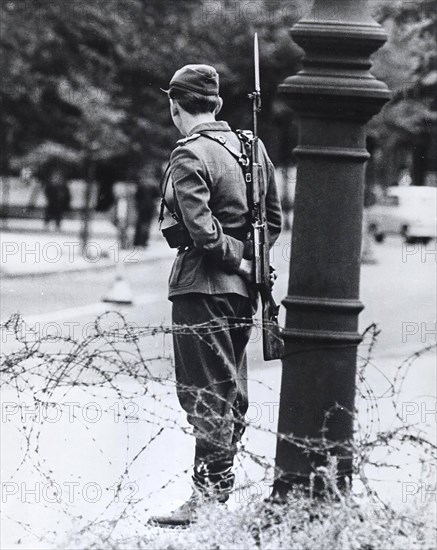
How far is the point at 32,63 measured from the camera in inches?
1063

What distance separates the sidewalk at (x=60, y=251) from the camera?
76.1 feet

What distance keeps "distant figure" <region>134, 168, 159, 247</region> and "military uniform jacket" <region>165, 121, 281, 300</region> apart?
24.3 m

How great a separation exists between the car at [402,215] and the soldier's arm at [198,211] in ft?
12.7

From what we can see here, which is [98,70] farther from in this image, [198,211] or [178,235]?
[198,211]

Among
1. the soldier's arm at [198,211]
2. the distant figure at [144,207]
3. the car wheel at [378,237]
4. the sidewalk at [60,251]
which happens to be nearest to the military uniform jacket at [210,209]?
the soldier's arm at [198,211]

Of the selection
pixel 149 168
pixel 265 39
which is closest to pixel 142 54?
pixel 149 168

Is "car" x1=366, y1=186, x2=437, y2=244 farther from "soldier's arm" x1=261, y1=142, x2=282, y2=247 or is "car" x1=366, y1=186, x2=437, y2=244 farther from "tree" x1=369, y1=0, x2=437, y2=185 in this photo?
"soldier's arm" x1=261, y1=142, x2=282, y2=247

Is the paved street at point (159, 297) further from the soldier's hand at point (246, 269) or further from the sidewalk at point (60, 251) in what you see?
the soldier's hand at point (246, 269)

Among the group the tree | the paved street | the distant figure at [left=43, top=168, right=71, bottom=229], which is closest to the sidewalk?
the paved street

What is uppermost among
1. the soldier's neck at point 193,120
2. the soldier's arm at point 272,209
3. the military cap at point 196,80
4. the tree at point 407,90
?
the tree at point 407,90

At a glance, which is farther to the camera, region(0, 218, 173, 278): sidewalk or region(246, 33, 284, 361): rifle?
region(0, 218, 173, 278): sidewalk

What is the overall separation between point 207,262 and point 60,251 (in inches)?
852

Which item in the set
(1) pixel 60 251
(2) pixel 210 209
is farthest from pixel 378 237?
(2) pixel 210 209

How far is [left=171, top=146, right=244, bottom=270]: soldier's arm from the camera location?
5.86 m
